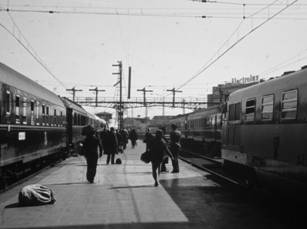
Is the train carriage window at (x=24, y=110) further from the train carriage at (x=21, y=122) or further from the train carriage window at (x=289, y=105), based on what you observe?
the train carriage window at (x=289, y=105)

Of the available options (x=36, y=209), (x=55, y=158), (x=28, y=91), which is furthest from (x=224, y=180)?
(x=55, y=158)

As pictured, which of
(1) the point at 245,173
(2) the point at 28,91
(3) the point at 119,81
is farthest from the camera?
(3) the point at 119,81

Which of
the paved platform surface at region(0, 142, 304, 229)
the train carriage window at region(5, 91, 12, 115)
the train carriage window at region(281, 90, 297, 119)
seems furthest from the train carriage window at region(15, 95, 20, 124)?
the train carriage window at region(281, 90, 297, 119)

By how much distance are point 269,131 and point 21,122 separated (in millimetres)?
7209

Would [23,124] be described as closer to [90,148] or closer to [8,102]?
[8,102]

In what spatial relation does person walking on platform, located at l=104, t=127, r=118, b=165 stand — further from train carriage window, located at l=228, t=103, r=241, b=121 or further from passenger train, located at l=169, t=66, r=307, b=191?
train carriage window, located at l=228, t=103, r=241, b=121

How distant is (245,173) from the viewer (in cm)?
1412

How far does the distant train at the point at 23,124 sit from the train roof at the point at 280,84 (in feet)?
20.7

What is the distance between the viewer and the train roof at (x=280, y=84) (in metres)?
9.34

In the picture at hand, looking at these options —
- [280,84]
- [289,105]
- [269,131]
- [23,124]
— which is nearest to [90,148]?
[23,124]

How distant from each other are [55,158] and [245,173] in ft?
44.8

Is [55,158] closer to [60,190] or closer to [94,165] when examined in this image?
[94,165]

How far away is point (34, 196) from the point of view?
33.5 feet

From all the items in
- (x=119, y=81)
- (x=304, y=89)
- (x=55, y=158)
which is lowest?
(x=55, y=158)
